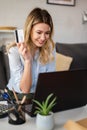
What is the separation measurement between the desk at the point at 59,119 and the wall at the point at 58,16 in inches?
75.8

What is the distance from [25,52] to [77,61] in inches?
63.7

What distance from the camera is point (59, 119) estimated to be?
1135mm

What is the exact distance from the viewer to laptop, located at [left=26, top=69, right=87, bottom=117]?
1.08m

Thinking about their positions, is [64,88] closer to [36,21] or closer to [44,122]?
[44,122]

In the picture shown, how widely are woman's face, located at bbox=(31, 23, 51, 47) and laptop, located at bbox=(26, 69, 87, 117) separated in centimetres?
42

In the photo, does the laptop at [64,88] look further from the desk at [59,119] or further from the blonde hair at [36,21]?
the blonde hair at [36,21]

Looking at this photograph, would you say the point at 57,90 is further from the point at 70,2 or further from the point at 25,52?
the point at 70,2

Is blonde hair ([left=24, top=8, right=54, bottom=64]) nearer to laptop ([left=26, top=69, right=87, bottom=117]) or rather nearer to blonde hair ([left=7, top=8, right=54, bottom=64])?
blonde hair ([left=7, top=8, right=54, bottom=64])

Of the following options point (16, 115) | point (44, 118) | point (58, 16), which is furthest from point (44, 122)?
point (58, 16)

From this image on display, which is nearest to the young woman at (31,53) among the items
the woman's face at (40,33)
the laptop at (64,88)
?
the woman's face at (40,33)

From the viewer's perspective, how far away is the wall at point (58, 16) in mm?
2932

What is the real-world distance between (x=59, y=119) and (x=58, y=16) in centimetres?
235

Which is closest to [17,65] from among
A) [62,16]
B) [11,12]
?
[11,12]

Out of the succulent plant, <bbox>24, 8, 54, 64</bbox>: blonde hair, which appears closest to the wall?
<bbox>24, 8, 54, 64</bbox>: blonde hair
